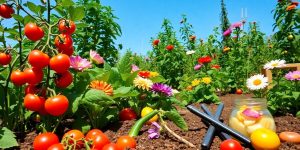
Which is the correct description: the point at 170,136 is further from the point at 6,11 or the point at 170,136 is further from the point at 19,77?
the point at 6,11

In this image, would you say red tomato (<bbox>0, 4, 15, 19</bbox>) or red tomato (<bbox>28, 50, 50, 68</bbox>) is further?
red tomato (<bbox>0, 4, 15, 19</bbox>)

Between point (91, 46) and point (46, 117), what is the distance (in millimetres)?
2505

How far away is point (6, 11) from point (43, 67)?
0.49 m

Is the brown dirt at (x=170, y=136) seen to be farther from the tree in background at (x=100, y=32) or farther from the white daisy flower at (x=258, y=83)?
the tree in background at (x=100, y=32)

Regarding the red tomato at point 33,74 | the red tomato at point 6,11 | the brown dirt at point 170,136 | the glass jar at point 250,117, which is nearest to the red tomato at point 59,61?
the red tomato at point 33,74

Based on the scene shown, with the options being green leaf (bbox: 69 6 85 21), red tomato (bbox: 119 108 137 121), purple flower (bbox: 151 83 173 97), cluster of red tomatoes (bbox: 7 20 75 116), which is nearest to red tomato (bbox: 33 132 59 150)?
cluster of red tomatoes (bbox: 7 20 75 116)

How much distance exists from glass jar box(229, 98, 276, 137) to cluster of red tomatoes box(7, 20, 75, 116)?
122cm

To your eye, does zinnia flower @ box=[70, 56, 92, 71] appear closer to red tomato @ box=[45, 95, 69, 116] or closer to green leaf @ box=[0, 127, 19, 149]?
red tomato @ box=[45, 95, 69, 116]

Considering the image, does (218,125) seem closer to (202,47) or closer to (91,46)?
(91,46)

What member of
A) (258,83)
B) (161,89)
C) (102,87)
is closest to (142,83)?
(161,89)

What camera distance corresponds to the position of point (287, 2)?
6.98 metres

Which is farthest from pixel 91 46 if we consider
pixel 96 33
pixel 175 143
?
pixel 175 143

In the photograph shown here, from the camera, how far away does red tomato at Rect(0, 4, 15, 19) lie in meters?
2.49

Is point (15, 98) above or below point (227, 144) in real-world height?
above
